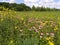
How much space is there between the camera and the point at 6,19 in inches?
252

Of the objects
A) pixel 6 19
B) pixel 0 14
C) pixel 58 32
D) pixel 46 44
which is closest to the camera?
pixel 46 44

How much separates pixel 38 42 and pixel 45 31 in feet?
3.07

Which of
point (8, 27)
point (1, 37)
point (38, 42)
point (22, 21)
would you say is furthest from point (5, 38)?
point (22, 21)

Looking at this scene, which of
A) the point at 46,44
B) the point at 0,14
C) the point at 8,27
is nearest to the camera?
the point at 46,44

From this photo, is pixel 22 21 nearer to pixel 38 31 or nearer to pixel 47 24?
pixel 47 24

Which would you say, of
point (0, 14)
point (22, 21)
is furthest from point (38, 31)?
point (0, 14)

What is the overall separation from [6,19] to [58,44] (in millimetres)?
2057

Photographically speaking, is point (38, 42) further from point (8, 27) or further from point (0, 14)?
point (0, 14)

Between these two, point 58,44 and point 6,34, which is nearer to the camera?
point 58,44

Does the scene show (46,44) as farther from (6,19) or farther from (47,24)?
(6,19)

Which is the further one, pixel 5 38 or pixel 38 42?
pixel 5 38

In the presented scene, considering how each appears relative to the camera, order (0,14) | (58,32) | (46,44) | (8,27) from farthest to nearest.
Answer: (0,14)
(8,27)
(58,32)
(46,44)

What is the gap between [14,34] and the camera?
17.7 feet

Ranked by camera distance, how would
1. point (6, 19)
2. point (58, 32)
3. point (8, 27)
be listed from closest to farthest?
point (58, 32) < point (8, 27) < point (6, 19)
